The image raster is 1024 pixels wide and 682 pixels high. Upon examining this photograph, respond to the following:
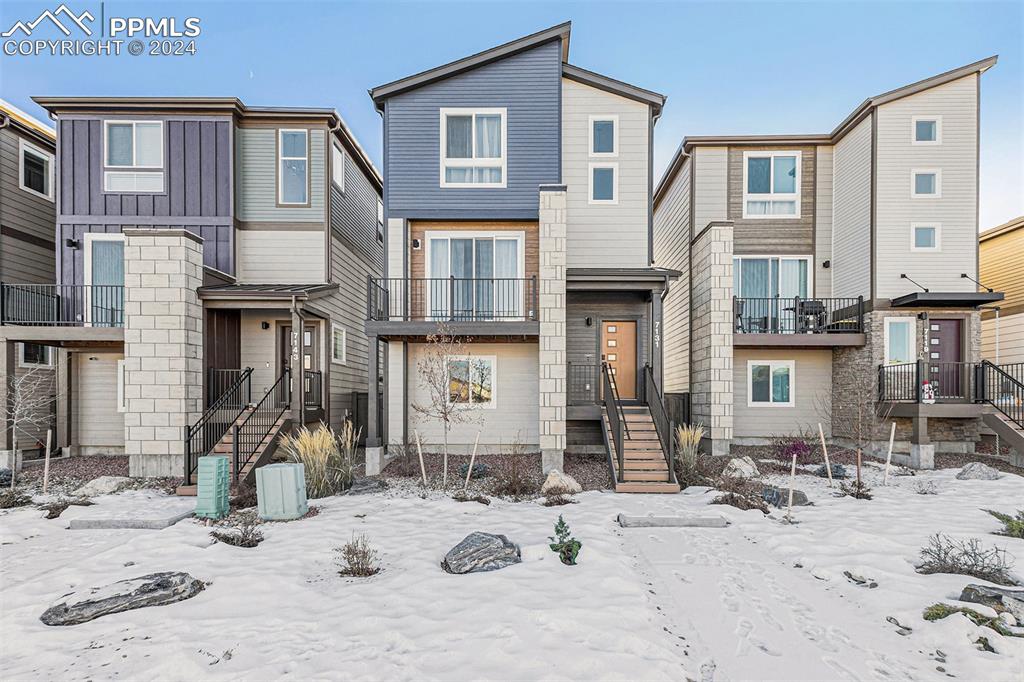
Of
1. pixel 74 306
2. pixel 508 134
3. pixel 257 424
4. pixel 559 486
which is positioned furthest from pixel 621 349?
pixel 74 306

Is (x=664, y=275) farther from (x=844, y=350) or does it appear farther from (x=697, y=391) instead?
(x=844, y=350)

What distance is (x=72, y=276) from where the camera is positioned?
1266 cm

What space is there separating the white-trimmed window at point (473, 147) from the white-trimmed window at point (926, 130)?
38.1 feet

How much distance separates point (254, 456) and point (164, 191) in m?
7.88

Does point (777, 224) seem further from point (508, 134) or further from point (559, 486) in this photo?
point (559, 486)

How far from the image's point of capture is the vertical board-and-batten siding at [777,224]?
590 inches

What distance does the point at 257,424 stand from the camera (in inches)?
429

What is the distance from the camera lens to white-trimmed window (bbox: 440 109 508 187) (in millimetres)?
12688

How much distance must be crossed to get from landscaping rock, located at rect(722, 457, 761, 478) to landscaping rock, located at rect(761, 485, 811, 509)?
149 centimetres

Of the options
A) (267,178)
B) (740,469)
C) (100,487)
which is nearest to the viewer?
(100,487)

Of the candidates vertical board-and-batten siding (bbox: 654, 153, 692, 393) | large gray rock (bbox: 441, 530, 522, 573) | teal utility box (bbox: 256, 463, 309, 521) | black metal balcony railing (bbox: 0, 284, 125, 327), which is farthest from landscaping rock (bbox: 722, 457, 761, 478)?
black metal balcony railing (bbox: 0, 284, 125, 327)

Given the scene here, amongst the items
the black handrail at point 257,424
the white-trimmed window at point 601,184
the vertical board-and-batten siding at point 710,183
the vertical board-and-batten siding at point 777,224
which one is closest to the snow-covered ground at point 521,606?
the black handrail at point 257,424

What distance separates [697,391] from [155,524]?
41.3ft

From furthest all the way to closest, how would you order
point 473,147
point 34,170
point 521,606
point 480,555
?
point 34,170 < point 473,147 < point 480,555 < point 521,606
